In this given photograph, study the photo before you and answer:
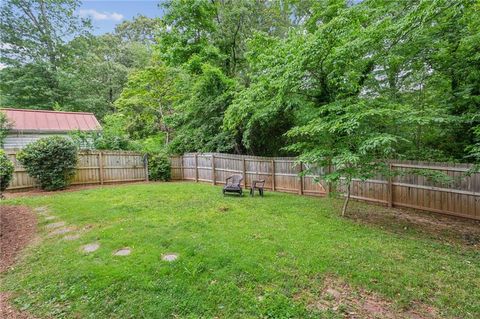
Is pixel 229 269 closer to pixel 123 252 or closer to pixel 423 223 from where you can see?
pixel 123 252

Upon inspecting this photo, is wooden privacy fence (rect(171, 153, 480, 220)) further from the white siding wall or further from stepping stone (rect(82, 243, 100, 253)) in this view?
the white siding wall

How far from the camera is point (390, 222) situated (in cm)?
573

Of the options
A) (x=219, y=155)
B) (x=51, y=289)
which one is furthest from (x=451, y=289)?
(x=219, y=155)

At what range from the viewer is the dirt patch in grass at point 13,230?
4262mm

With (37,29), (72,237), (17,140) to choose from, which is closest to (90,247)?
(72,237)

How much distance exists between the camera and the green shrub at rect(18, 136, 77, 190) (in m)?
9.51

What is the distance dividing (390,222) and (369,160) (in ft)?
4.94

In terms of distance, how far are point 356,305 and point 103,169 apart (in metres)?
11.7

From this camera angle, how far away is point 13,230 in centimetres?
536

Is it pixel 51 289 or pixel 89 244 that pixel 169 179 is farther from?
pixel 51 289

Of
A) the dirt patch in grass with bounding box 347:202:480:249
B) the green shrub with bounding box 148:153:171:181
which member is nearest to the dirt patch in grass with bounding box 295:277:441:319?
the dirt patch in grass with bounding box 347:202:480:249

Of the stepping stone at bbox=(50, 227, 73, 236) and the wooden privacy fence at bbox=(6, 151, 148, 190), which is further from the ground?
the wooden privacy fence at bbox=(6, 151, 148, 190)

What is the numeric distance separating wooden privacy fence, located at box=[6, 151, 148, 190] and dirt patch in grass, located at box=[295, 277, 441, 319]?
36.9 ft

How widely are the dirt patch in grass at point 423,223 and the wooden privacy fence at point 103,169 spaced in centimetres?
1017
